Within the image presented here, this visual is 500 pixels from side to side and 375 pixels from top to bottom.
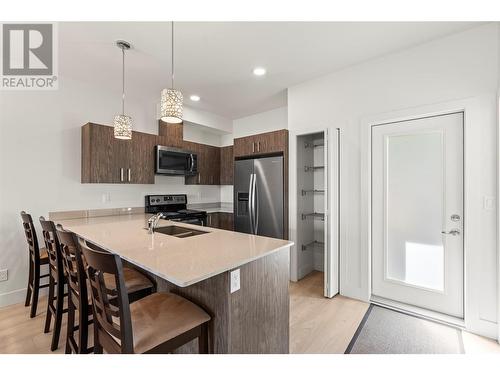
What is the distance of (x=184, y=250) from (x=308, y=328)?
1.44 meters

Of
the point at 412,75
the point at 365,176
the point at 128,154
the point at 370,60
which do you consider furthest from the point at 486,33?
the point at 128,154

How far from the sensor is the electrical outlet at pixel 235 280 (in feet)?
4.42

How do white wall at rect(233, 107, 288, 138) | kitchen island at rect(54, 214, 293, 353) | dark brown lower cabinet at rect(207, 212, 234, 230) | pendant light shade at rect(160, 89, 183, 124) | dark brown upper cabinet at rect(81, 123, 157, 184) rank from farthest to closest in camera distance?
1. dark brown lower cabinet at rect(207, 212, 234, 230)
2. white wall at rect(233, 107, 288, 138)
3. dark brown upper cabinet at rect(81, 123, 157, 184)
4. pendant light shade at rect(160, 89, 183, 124)
5. kitchen island at rect(54, 214, 293, 353)

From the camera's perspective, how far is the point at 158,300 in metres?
1.45

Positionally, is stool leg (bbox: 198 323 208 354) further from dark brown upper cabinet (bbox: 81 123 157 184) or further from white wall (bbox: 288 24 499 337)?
dark brown upper cabinet (bbox: 81 123 157 184)

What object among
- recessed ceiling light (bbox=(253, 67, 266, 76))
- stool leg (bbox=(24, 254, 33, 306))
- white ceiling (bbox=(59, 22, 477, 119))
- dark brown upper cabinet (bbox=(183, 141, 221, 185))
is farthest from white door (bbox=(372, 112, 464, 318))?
stool leg (bbox=(24, 254, 33, 306))

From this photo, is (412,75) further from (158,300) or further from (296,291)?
(158,300)

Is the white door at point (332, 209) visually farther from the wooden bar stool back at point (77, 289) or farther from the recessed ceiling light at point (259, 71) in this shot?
the wooden bar stool back at point (77, 289)

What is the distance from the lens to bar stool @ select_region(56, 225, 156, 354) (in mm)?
1487

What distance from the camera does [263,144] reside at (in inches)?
142

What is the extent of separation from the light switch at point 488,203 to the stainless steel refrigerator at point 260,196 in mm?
2036

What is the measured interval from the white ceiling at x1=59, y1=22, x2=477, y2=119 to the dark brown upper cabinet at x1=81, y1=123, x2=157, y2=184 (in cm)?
71

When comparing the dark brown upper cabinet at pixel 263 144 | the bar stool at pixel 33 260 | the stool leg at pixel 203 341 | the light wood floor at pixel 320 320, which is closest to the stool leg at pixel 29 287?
the bar stool at pixel 33 260
